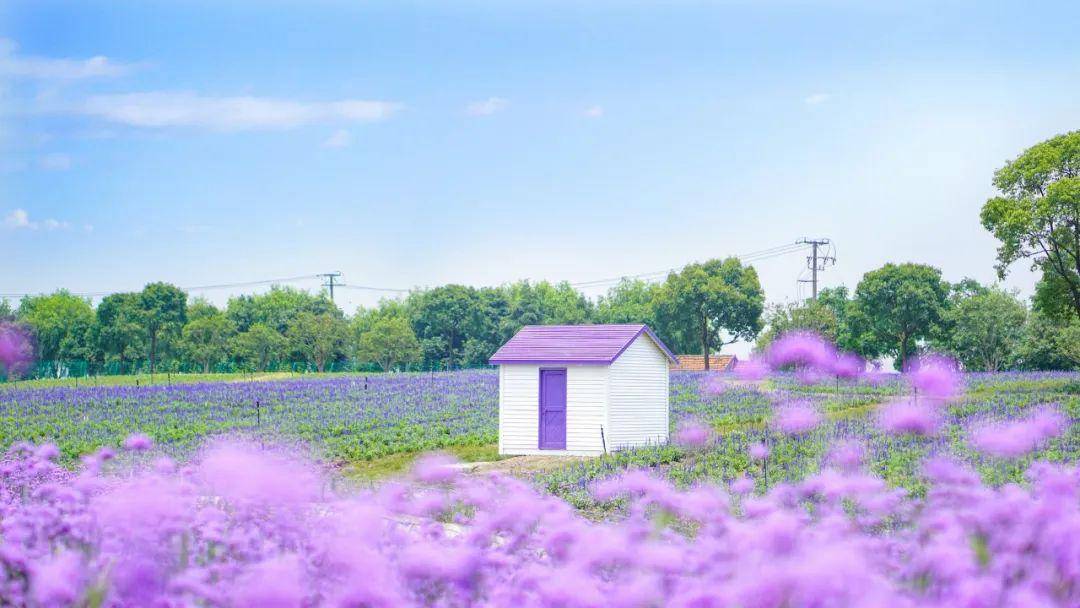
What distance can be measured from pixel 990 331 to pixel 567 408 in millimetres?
40529

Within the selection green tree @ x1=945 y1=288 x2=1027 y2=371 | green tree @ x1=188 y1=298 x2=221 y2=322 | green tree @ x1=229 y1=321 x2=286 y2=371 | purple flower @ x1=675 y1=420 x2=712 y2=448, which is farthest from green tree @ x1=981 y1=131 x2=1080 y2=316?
green tree @ x1=188 y1=298 x2=221 y2=322

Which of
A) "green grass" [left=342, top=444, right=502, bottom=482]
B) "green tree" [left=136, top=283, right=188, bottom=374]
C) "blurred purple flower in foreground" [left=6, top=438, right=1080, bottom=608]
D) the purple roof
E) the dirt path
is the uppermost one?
"green tree" [left=136, top=283, right=188, bottom=374]

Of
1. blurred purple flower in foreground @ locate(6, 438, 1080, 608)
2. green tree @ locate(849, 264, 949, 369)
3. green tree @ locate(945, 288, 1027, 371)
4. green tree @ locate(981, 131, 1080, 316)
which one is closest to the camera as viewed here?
blurred purple flower in foreground @ locate(6, 438, 1080, 608)

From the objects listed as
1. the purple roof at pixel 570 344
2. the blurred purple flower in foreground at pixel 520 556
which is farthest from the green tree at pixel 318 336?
the blurred purple flower in foreground at pixel 520 556

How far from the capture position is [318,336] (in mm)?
69000

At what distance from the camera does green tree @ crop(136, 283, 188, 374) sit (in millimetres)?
69750

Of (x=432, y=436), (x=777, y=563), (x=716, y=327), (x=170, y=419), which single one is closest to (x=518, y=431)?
(x=432, y=436)

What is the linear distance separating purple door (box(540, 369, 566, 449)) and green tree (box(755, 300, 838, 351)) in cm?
2894

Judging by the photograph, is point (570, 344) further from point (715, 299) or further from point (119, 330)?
point (119, 330)

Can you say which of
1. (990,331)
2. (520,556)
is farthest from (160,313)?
(520,556)

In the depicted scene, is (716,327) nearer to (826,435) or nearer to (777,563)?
(826,435)

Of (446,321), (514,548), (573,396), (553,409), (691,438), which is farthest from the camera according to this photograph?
(446,321)

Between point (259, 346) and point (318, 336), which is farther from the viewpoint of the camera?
point (259, 346)

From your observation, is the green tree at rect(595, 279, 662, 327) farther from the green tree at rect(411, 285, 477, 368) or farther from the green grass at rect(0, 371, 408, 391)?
the green grass at rect(0, 371, 408, 391)
